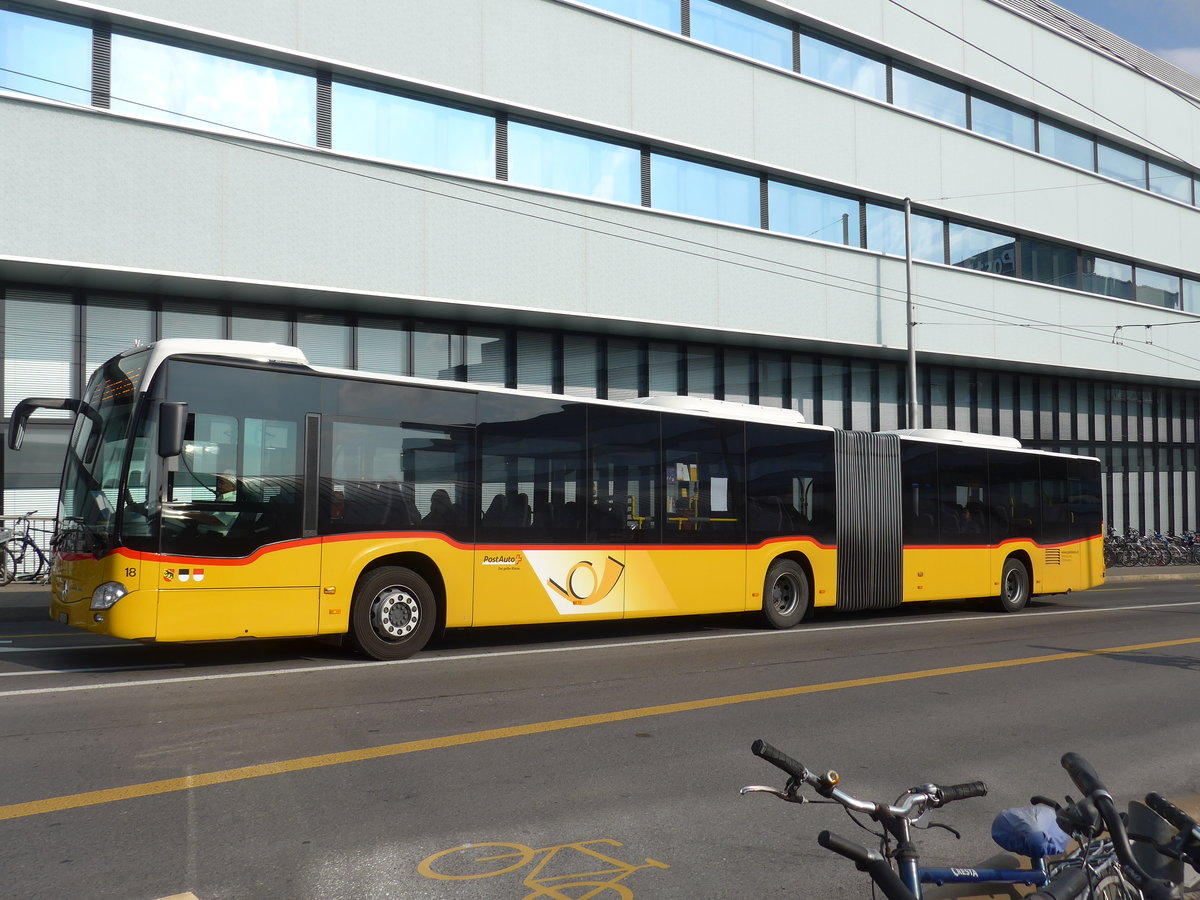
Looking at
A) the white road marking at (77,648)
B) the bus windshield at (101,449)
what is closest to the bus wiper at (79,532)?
the bus windshield at (101,449)

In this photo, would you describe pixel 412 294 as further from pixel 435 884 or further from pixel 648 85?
pixel 435 884

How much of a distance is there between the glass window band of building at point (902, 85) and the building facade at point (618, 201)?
10cm

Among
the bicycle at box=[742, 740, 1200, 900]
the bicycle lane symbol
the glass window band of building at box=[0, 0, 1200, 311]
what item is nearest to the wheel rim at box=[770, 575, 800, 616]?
the glass window band of building at box=[0, 0, 1200, 311]

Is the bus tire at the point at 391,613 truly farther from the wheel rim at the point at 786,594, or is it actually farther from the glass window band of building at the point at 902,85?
the glass window band of building at the point at 902,85

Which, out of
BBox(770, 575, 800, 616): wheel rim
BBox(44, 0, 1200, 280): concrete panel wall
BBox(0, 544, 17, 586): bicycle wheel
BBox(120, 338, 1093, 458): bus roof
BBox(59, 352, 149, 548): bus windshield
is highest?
BBox(44, 0, 1200, 280): concrete panel wall

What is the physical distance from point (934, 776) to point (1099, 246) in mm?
31233

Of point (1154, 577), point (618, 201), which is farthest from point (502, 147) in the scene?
point (1154, 577)

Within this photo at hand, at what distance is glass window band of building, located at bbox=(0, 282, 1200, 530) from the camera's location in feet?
57.5

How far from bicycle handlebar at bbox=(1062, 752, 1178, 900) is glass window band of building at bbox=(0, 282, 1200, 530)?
705 inches

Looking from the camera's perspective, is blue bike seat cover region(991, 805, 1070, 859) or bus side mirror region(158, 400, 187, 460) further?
bus side mirror region(158, 400, 187, 460)

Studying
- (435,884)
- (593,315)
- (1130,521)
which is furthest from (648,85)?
(1130,521)

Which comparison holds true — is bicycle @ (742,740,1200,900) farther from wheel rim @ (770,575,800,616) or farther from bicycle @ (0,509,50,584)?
bicycle @ (0,509,50,584)

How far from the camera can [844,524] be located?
1630 centimetres

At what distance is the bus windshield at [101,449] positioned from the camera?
32.3 ft
